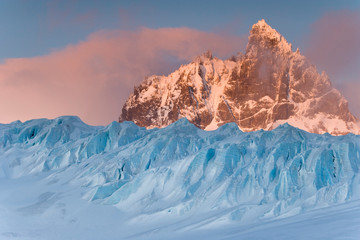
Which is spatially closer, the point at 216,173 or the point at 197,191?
the point at 197,191

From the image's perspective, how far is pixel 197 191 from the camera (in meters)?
34.0

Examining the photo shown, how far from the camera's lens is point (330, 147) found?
33469 millimetres

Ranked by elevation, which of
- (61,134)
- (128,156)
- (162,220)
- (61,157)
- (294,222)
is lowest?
(294,222)

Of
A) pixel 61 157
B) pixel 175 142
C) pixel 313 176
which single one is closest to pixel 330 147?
pixel 313 176

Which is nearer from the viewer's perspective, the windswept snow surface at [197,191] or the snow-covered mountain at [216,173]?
the windswept snow surface at [197,191]

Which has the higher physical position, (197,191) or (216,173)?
(216,173)

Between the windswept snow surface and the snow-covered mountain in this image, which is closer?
the windswept snow surface

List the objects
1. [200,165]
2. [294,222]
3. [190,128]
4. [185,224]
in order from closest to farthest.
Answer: [294,222] < [185,224] < [200,165] < [190,128]

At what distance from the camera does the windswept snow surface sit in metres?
26.6

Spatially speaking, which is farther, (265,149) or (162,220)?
(265,149)

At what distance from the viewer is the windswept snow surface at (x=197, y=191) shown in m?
26.6

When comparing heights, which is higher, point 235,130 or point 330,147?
point 235,130

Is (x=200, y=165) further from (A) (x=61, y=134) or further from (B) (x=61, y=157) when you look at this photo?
(A) (x=61, y=134)

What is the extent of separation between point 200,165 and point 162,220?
6524mm
